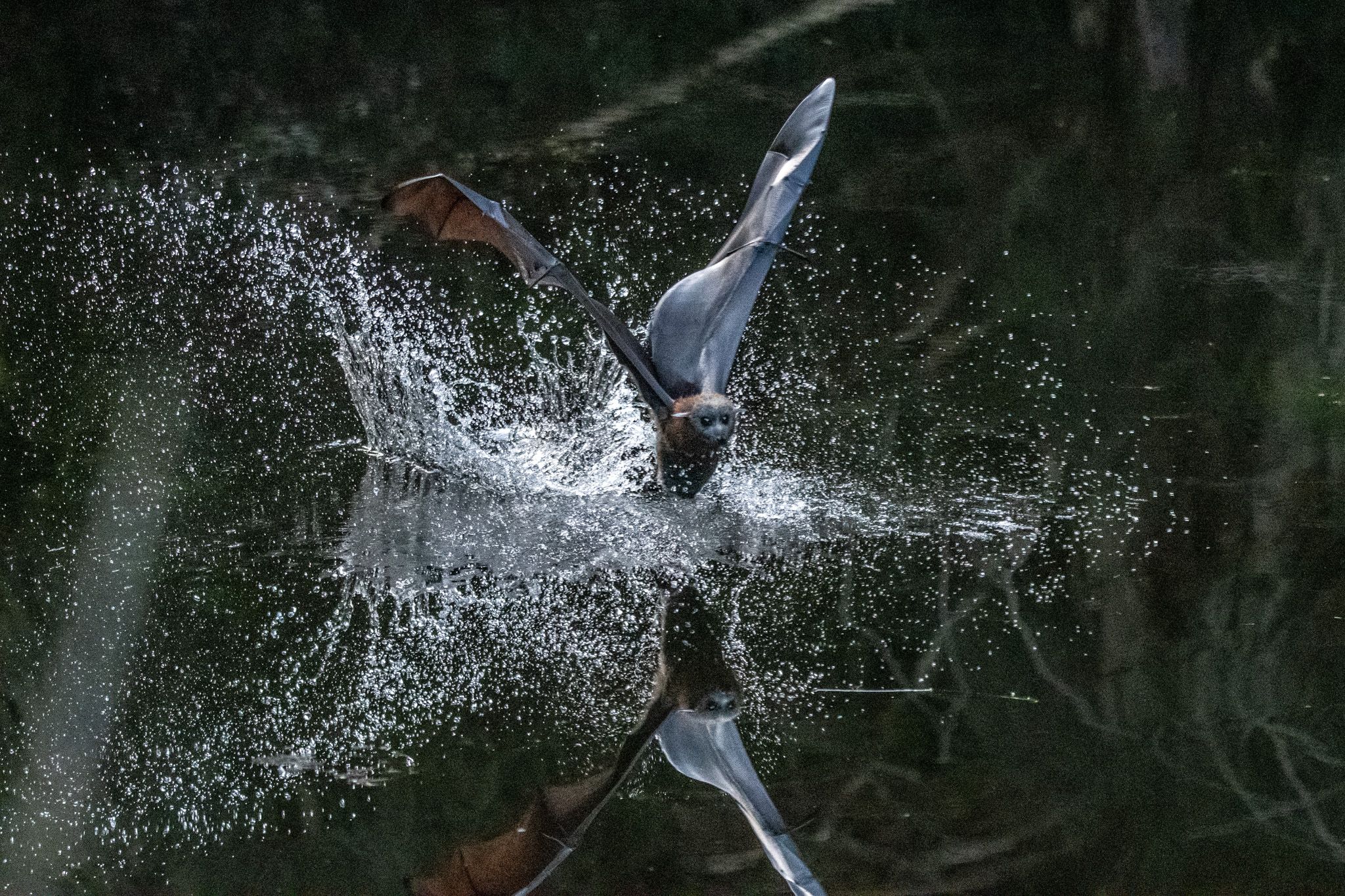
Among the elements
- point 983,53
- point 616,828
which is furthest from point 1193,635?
point 983,53

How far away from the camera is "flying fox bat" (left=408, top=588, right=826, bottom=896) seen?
1.54 metres

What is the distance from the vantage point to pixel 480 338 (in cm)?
212

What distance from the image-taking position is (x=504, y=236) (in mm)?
1657

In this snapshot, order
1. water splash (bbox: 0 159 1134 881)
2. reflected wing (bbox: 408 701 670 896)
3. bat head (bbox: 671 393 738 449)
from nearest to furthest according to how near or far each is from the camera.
→ reflected wing (bbox: 408 701 670 896)
bat head (bbox: 671 393 738 449)
water splash (bbox: 0 159 1134 881)

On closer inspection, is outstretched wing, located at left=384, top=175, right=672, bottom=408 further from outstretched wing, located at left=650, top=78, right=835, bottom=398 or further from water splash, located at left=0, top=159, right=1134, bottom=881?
water splash, located at left=0, top=159, right=1134, bottom=881

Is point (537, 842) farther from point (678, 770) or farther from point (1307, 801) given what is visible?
point (1307, 801)

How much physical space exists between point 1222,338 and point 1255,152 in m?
0.41

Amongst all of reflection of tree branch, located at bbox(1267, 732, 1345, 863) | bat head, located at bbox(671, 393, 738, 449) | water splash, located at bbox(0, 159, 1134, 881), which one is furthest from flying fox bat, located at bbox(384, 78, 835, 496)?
reflection of tree branch, located at bbox(1267, 732, 1345, 863)

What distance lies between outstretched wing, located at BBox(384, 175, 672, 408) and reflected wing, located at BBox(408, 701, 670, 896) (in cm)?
53

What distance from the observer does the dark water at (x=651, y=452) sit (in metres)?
1.68

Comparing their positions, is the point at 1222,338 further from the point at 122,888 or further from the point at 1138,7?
the point at 122,888

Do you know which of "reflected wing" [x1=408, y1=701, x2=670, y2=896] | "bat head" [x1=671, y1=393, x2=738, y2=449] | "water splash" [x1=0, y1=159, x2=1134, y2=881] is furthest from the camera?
"water splash" [x1=0, y1=159, x2=1134, y2=881]

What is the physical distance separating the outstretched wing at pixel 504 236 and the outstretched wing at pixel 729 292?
0.06m

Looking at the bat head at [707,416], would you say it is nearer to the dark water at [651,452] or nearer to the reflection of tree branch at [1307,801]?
the dark water at [651,452]
